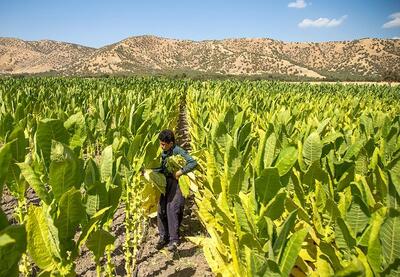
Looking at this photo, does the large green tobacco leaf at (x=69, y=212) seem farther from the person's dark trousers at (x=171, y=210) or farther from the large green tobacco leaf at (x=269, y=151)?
the person's dark trousers at (x=171, y=210)

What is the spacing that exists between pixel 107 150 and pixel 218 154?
1.44m

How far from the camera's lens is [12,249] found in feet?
3.75

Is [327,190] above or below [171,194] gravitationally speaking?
above

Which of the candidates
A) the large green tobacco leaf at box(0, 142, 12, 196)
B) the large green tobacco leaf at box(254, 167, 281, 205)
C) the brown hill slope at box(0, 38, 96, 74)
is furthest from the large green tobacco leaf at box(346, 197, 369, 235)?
the brown hill slope at box(0, 38, 96, 74)

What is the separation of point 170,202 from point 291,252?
2.85 metres

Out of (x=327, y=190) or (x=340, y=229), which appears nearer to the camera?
(x=340, y=229)

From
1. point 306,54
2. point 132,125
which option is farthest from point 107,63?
point 132,125

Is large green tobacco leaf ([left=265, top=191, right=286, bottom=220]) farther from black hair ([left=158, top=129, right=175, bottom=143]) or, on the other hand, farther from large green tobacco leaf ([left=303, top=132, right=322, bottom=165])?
black hair ([left=158, top=129, right=175, bottom=143])

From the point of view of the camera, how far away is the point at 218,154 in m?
3.50

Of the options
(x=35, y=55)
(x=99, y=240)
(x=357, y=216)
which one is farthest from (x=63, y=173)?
(x=35, y=55)

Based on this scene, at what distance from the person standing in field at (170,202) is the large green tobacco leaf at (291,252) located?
2549mm

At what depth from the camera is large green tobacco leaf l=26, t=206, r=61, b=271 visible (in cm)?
166

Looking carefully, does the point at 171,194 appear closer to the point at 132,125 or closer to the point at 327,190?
the point at 132,125

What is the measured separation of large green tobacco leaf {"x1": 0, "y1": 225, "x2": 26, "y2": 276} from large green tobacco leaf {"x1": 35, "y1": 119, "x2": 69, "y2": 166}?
3.82 feet
